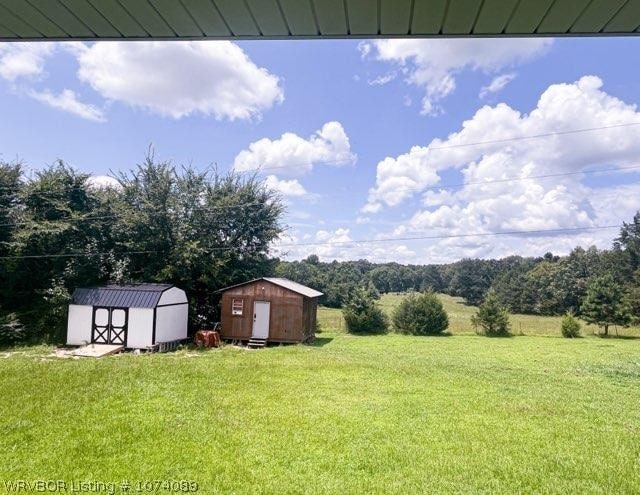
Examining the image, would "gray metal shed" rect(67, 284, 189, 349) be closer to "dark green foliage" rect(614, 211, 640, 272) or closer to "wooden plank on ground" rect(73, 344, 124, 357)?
"wooden plank on ground" rect(73, 344, 124, 357)

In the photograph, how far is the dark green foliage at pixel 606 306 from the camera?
83.9ft

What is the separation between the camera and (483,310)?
2408cm

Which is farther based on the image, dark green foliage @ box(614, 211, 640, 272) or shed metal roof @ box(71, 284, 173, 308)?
dark green foliage @ box(614, 211, 640, 272)

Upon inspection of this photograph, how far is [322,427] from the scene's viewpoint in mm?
5914

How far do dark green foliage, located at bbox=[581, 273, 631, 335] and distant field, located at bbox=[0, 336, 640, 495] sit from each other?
691 inches

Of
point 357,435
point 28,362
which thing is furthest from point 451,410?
point 28,362

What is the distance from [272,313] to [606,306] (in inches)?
867

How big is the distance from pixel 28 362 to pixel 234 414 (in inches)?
341

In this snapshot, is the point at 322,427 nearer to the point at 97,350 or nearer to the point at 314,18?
the point at 314,18

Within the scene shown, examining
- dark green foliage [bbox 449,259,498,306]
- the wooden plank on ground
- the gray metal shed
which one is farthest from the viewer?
dark green foliage [bbox 449,259,498,306]

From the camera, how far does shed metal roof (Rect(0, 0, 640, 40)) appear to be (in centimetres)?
148

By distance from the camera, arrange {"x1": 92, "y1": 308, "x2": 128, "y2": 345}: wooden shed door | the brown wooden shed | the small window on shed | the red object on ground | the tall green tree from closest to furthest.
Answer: {"x1": 92, "y1": 308, "x2": 128, "y2": 345}: wooden shed door
the red object on ground
the brown wooden shed
the small window on shed
the tall green tree

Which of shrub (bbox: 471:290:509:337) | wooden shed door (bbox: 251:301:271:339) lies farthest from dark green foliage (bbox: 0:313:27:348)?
shrub (bbox: 471:290:509:337)

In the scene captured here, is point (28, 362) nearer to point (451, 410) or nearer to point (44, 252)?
point (44, 252)
